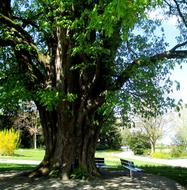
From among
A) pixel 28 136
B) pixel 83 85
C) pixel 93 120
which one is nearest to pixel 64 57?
pixel 83 85

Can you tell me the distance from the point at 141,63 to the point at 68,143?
394 cm

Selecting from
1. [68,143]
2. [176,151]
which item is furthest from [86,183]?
[176,151]

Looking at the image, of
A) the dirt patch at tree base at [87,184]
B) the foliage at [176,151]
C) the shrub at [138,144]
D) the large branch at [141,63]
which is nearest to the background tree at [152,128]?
the shrub at [138,144]

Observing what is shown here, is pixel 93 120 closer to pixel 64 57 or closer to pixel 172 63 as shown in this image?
pixel 64 57

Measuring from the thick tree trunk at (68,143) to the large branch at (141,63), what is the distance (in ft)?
5.35

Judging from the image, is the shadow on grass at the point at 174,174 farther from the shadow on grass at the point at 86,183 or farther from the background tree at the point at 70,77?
the background tree at the point at 70,77

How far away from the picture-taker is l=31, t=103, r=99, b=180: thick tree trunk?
591 inches

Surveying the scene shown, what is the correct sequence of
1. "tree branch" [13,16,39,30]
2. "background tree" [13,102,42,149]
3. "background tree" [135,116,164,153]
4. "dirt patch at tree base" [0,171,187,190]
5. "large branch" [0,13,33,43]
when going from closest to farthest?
1. "dirt patch at tree base" [0,171,187,190]
2. "large branch" [0,13,33,43]
3. "tree branch" [13,16,39,30]
4. "background tree" [13,102,42,149]
5. "background tree" [135,116,164,153]

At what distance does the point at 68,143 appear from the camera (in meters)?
15.1

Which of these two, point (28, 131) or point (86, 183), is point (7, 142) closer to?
point (28, 131)

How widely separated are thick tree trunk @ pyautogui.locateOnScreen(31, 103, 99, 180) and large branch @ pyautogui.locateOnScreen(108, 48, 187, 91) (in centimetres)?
163

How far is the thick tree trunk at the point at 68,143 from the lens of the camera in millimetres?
15000

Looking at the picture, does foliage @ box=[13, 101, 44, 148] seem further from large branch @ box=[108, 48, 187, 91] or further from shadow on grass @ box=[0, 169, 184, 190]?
large branch @ box=[108, 48, 187, 91]

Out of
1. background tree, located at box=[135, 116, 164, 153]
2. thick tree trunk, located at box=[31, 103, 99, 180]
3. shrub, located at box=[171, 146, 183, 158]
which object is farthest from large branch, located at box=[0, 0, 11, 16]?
background tree, located at box=[135, 116, 164, 153]
